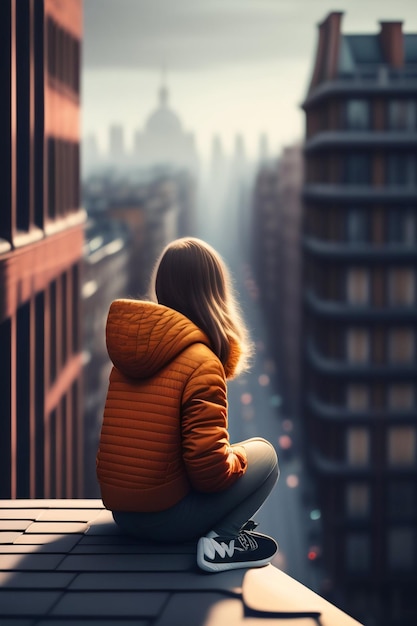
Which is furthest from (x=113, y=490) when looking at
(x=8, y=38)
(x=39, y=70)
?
(x=39, y=70)

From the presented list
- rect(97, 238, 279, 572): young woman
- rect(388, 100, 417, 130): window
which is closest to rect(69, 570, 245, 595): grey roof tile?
rect(97, 238, 279, 572): young woman

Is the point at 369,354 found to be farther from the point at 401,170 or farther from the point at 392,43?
the point at 392,43

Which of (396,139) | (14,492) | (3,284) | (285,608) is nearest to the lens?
(285,608)

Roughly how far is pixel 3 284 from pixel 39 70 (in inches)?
242

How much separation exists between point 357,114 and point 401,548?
22411 millimetres

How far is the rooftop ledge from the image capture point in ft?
21.5

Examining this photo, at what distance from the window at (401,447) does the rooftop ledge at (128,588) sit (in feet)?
151

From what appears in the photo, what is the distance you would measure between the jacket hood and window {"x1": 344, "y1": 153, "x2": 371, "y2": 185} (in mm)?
45697

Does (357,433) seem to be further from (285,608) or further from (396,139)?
(285,608)

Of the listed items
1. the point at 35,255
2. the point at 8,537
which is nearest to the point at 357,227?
the point at 35,255

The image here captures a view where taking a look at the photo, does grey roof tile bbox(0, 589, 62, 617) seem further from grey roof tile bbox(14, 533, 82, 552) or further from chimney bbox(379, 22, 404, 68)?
chimney bbox(379, 22, 404, 68)

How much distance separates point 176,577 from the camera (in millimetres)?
7199

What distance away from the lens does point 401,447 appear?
53188 millimetres

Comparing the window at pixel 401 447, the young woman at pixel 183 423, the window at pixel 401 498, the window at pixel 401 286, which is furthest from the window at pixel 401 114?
the young woman at pixel 183 423
